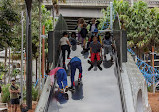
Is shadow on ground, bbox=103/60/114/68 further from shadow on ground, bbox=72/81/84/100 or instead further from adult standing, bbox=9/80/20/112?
adult standing, bbox=9/80/20/112

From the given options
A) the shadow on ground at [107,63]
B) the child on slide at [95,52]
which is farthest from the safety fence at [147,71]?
the child on slide at [95,52]

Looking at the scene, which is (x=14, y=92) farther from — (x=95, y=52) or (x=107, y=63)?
(x=107, y=63)

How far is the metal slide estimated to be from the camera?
10398 mm

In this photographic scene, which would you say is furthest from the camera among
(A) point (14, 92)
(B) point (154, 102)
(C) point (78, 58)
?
(B) point (154, 102)

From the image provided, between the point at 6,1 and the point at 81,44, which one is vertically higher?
the point at 6,1

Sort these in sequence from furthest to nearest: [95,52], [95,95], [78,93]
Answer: [95,52], [78,93], [95,95]

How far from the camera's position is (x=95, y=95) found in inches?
439

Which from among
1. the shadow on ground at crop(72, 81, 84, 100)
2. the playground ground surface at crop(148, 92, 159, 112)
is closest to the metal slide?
the shadow on ground at crop(72, 81, 84, 100)

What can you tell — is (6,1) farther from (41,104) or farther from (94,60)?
(41,104)

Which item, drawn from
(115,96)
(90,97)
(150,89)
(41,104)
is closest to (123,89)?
(115,96)

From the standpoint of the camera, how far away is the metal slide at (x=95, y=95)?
10.4 m

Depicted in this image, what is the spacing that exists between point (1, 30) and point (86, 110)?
216 inches

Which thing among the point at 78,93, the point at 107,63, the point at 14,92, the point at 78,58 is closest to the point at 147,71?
the point at 107,63

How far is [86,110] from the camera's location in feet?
33.8
